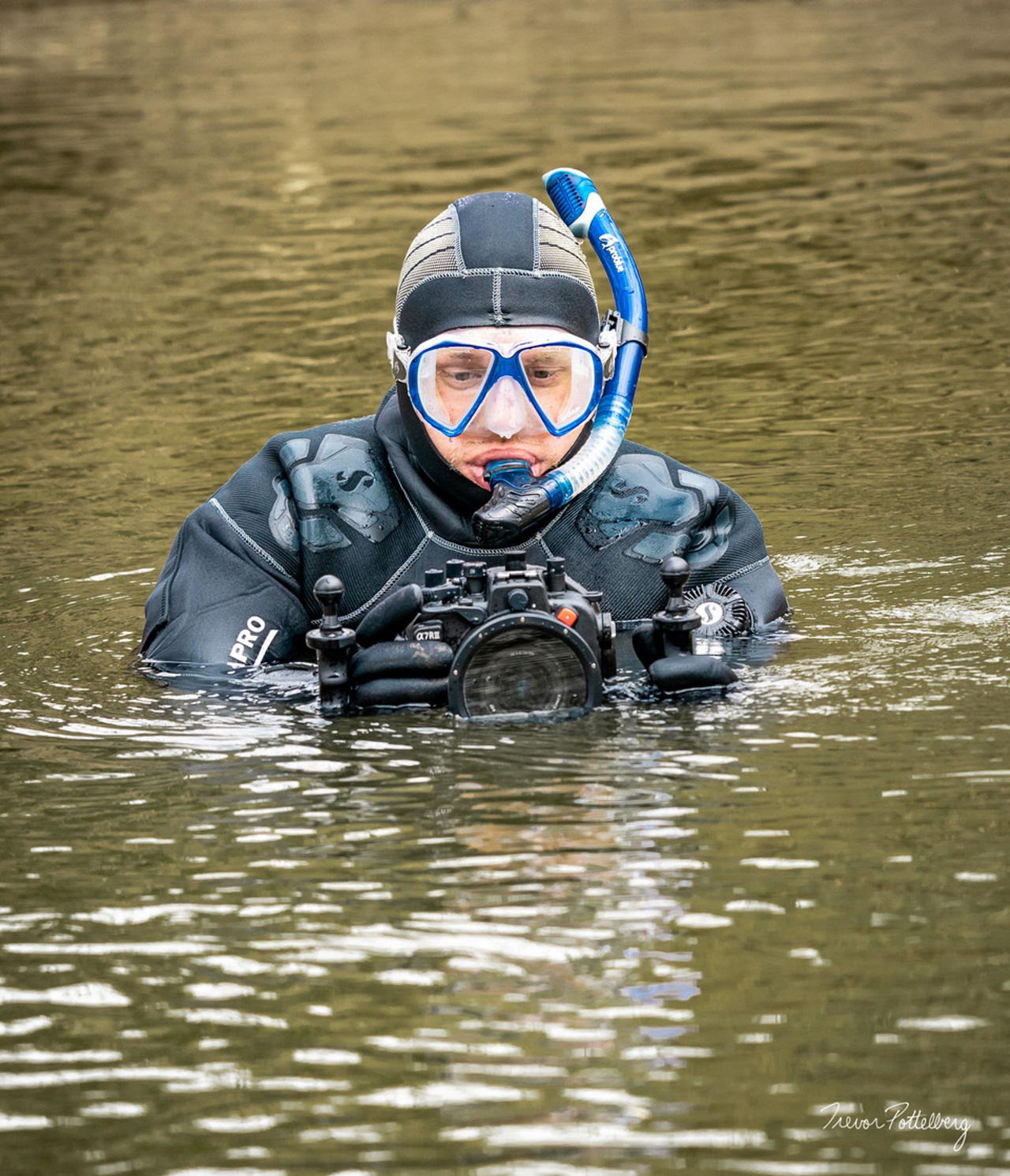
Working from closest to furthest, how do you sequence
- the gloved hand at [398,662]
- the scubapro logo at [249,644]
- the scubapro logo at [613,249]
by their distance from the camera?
1. the gloved hand at [398,662]
2. the scubapro logo at [249,644]
3. the scubapro logo at [613,249]

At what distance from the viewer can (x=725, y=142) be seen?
1415cm

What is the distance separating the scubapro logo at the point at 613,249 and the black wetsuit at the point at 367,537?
44cm

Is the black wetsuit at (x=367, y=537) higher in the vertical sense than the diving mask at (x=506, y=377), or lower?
lower

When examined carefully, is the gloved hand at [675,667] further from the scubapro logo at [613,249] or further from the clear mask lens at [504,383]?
the scubapro logo at [613,249]

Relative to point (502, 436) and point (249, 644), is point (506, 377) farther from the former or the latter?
point (249, 644)

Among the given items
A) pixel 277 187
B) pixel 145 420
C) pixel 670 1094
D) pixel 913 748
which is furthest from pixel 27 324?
pixel 670 1094

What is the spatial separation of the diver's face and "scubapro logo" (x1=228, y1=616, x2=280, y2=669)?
54 centimetres

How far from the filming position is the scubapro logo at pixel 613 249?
4.75m

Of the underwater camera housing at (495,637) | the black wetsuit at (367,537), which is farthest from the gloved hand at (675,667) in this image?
the black wetsuit at (367,537)

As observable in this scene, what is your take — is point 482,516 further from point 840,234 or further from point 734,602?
point 840,234

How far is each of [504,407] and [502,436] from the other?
0.21 feet

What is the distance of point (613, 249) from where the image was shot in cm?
477
